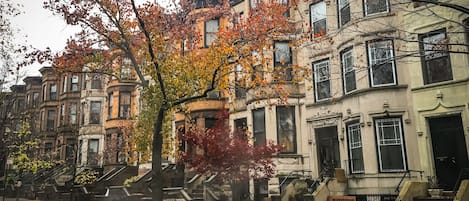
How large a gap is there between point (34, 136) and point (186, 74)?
1648 cm

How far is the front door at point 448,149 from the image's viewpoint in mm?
14892

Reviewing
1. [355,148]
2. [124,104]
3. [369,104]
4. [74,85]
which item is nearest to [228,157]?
[355,148]

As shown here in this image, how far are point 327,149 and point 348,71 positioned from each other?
3.99 m

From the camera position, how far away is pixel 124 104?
32.9m

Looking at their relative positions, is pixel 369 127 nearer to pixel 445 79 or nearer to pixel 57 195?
pixel 445 79

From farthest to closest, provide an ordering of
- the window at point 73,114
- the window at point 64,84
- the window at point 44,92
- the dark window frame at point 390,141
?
the window at point 44,92 < the window at point 64,84 < the window at point 73,114 < the dark window frame at point 390,141

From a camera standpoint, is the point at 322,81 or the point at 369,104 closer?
the point at 369,104

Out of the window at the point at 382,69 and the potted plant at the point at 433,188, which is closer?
the potted plant at the point at 433,188

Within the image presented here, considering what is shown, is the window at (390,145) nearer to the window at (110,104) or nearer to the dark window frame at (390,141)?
the dark window frame at (390,141)

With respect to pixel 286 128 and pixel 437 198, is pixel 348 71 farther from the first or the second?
pixel 437 198

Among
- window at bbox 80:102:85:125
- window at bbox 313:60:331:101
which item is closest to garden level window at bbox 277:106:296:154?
window at bbox 313:60:331:101

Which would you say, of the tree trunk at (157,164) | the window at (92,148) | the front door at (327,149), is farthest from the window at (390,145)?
the window at (92,148)

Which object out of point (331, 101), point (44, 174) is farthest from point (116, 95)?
point (331, 101)

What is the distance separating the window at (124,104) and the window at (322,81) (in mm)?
17715
